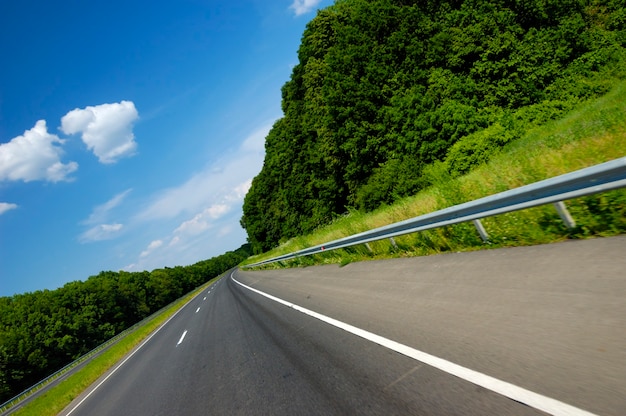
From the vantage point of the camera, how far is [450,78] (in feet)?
76.2

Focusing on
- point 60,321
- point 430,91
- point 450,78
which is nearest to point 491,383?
point 430,91

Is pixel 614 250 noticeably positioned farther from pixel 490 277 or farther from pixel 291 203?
pixel 291 203

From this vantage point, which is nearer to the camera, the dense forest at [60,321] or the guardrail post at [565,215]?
the guardrail post at [565,215]

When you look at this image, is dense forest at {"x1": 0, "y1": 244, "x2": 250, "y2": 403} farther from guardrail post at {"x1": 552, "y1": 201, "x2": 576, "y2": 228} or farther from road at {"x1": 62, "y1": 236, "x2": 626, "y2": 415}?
guardrail post at {"x1": 552, "y1": 201, "x2": 576, "y2": 228}

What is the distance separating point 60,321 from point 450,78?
188ft

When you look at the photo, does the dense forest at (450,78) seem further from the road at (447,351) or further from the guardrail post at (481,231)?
the road at (447,351)

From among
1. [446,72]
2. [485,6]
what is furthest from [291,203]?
[485,6]

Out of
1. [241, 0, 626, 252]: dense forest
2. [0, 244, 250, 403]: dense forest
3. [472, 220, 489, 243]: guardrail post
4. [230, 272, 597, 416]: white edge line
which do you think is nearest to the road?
[230, 272, 597, 416]: white edge line

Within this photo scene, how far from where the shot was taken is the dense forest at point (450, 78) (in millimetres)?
20875

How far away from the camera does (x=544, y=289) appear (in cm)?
408

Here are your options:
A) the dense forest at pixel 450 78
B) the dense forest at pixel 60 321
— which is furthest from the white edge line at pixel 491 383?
the dense forest at pixel 60 321

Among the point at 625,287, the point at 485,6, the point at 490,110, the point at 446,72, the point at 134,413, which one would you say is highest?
the point at 485,6

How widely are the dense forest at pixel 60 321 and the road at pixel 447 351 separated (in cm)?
4129

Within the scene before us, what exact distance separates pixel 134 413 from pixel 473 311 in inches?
222
